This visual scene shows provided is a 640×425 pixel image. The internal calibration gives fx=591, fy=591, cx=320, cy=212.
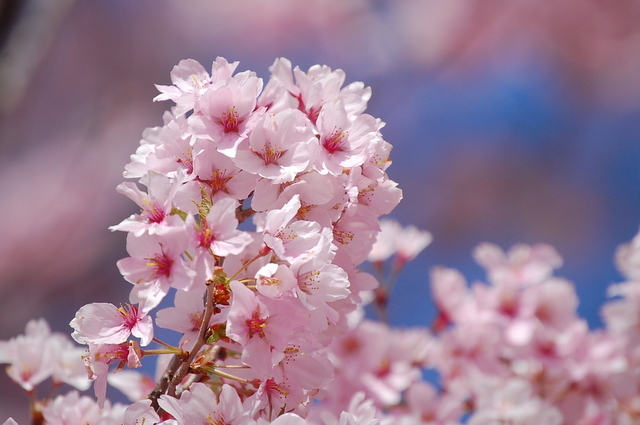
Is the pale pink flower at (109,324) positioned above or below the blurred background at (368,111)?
below

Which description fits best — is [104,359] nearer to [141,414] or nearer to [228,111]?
[141,414]

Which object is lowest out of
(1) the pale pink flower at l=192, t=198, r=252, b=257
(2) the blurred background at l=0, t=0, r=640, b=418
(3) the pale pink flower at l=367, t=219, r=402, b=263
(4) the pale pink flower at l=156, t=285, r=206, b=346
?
(4) the pale pink flower at l=156, t=285, r=206, b=346

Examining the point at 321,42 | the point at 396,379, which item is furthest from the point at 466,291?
the point at 321,42

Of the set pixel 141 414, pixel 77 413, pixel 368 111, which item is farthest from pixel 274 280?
pixel 368 111

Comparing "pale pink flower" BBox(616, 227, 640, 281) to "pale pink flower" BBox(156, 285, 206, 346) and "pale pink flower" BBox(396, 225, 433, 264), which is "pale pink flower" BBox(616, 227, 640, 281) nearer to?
"pale pink flower" BBox(396, 225, 433, 264)

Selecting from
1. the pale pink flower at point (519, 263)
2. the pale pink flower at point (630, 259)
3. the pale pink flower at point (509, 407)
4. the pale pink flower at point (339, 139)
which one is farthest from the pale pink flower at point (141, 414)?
the pale pink flower at point (519, 263)

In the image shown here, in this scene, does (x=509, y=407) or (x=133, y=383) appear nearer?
(x=133, y=383)

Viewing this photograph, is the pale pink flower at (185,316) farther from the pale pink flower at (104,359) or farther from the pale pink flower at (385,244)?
the pale pink flower at (385,244)

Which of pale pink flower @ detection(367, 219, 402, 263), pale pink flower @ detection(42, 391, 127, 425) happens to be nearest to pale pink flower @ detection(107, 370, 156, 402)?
pale pink flower @ detection(42, 391, 127, 425)
